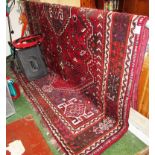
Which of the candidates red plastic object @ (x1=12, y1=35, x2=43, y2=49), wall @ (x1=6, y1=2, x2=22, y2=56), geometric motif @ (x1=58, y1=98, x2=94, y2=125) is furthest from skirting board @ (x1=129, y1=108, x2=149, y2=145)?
wall @ (x1=6, y1=2, x2=22, y2=56)

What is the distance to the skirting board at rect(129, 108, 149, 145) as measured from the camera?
4.59 ft

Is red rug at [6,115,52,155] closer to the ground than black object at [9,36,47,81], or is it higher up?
closer to the ground

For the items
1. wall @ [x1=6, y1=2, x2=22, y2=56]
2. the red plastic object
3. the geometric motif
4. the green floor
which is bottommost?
the green floor

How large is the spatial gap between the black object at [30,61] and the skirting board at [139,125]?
1.42 metres

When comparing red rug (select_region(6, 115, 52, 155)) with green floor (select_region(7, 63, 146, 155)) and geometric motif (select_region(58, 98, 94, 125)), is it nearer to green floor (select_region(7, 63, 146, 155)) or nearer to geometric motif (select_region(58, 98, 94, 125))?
green floor (select_region(7, 63, 146, 155))

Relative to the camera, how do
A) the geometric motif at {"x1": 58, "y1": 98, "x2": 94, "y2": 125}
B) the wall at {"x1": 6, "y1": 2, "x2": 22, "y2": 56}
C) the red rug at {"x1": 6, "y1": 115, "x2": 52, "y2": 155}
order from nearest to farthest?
the red rug at {"x1": 6, "y1": 115, "x2": 52, "y2": 155} < the geometric motif at {"x1": 58, "y1": 98, "x2": 94, "y2": 125} < the wall at {"x1": 6, "y1": 2, "x2": 22, "y2": 56}

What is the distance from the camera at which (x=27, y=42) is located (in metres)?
2.48

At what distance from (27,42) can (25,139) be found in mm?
1352

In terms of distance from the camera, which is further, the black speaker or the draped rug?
the black speaker

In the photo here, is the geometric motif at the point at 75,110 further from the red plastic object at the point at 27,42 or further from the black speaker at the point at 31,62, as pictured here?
the red plastic object at the point at 27,42

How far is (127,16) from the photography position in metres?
1.22

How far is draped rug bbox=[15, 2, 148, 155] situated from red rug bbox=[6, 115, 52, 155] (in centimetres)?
13
